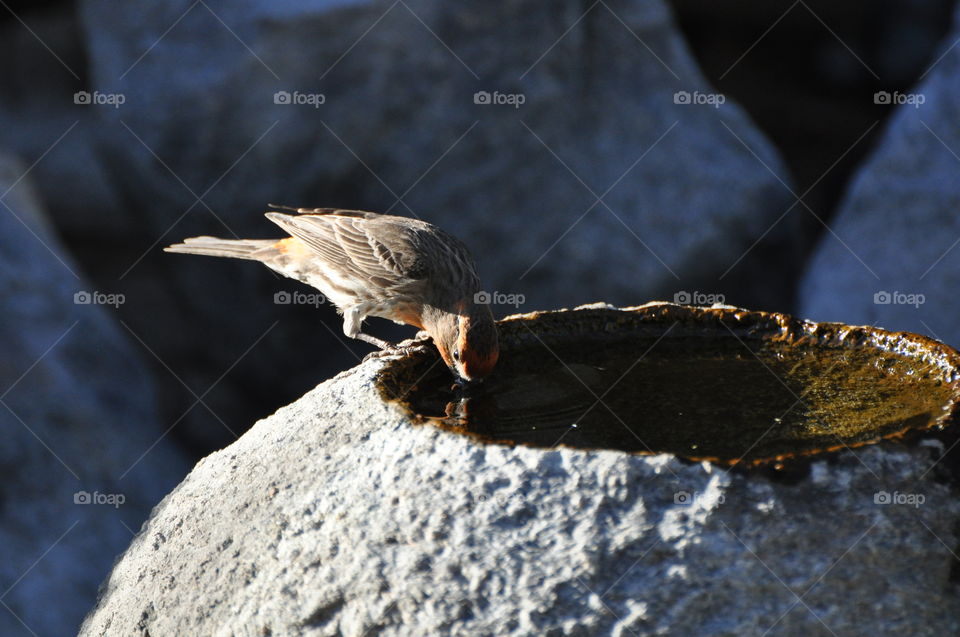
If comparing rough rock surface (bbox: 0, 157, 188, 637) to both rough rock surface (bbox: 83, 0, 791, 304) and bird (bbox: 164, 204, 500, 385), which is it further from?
bird (bbox: 164, 204, 500, 385)

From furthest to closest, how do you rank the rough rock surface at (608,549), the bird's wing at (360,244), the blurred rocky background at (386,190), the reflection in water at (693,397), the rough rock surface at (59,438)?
the blurred rocky background at (386,190) → the rough rock surface at (59,438) → the bird's wing at (360,244) → the reflection in water at (693,397) → the rough rock surface at (608,549)

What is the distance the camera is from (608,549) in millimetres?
2607

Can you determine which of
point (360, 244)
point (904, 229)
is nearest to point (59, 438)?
point (360, 244)

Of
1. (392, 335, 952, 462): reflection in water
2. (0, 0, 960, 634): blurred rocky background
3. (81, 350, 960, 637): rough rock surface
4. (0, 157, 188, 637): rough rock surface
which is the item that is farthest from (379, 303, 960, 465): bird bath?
(0, 157, 188, 637): rough rock surface

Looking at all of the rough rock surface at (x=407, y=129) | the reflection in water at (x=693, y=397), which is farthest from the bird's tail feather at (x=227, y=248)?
the reflection in water at (x=693, y=397)

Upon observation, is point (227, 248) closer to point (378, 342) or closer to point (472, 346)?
point (378, 342)

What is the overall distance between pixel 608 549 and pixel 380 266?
2278mm

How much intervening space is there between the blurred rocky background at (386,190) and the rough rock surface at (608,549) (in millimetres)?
3726

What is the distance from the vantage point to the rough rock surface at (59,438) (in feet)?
19.1

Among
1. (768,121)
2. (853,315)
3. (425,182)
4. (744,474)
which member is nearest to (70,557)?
(425,182)

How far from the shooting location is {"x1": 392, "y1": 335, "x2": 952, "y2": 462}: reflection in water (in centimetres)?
308

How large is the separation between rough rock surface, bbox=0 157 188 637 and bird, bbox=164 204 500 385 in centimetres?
174

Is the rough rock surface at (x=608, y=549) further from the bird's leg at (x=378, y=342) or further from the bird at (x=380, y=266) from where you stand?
the bird's leg at (x=378, y=342)

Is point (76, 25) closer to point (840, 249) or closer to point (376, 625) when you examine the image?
point (840, 249)
